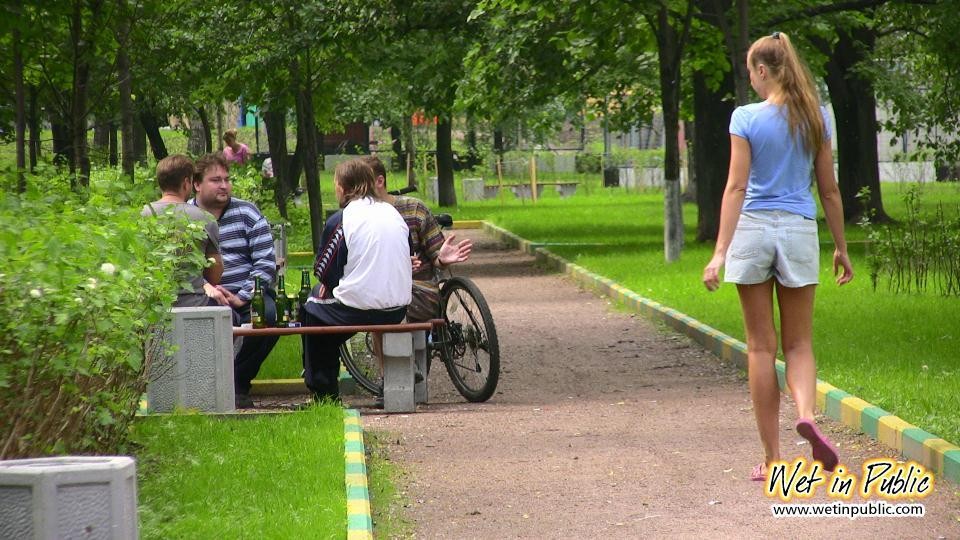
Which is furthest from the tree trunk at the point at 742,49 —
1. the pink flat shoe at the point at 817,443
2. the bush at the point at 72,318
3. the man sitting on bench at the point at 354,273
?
the pink flat shoe at the point at 817,443

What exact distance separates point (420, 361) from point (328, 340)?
77cm

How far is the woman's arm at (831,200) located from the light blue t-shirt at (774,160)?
93 millimetres

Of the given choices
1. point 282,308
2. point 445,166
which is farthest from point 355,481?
point 445,166

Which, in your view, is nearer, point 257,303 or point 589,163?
point 257,303

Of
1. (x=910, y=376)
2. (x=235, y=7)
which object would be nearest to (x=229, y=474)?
(x=910, y=376)

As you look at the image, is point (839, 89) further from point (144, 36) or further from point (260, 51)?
point (144, 36)

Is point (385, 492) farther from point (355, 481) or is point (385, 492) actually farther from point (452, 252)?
point (452, 252)

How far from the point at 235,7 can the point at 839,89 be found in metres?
12.6

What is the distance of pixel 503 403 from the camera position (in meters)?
10.6

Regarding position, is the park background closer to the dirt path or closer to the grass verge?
the dirt path

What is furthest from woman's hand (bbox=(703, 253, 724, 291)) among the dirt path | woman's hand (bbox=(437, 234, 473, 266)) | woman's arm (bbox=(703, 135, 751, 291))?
woman's hand (bbox=(437, 234, 473, 266))

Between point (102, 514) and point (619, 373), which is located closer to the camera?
point (102, 514)

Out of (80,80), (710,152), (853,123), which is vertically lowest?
(710,152)

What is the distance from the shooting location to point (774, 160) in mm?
6934
